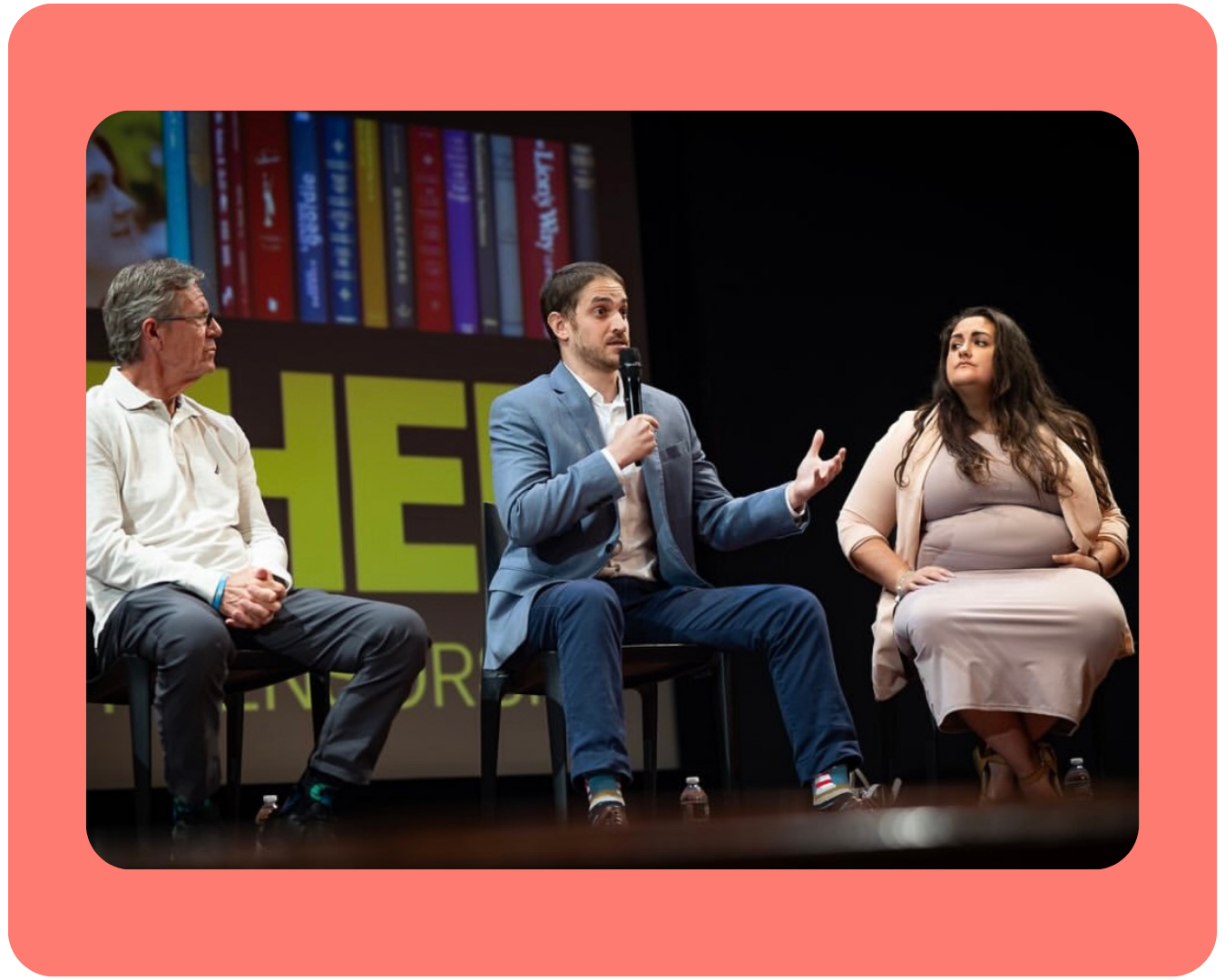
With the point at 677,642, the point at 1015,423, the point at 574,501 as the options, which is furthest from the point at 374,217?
the point at 1015,423

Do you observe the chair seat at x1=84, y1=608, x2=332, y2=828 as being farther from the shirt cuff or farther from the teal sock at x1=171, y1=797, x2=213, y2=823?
the shirt cuff

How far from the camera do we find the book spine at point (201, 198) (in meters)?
4.50

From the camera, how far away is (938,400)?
150 inches

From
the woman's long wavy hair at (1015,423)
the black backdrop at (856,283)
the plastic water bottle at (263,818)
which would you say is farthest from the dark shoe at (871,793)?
the black backdrop at (856,283)

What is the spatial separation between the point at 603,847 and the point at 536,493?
87cm

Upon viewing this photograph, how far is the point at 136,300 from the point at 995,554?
1.90 metres

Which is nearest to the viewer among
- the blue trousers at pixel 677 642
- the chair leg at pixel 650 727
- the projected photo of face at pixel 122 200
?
the blue trousers at pixel 677 642

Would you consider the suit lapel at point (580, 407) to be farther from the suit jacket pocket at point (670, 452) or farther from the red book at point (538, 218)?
the red book at point (538, 218)

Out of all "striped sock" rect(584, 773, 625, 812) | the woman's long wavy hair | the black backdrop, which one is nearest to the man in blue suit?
"striped sock" rect(584, 773, 625, 812)

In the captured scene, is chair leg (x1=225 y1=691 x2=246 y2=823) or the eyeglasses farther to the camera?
chair leg (x1=225 y1=691 x2=246 y2=823)

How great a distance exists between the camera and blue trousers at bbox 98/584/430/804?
3000 millimetres

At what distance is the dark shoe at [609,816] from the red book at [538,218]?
7.26 feet

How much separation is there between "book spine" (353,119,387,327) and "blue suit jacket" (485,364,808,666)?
1231mm

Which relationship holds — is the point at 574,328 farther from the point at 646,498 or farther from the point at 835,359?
the point at 835,359
